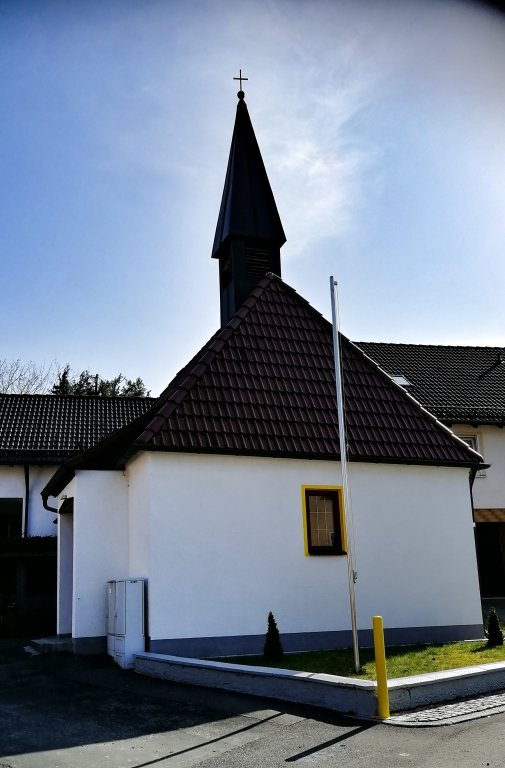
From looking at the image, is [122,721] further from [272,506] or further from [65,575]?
[65,575]

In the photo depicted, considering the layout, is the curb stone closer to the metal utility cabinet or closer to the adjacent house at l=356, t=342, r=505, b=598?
the metal utility cabinet

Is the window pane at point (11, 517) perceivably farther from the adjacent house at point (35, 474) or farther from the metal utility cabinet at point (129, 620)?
the metal utility cabinet at point (129, 620)

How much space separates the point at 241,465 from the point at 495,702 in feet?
19.6

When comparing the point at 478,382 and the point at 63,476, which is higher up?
the point at 478,382

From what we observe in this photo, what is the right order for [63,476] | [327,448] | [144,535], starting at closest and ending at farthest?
[144,535]
[327,448]
[63,476]

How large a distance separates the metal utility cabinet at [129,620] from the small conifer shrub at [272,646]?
Answer: 6.93 ft

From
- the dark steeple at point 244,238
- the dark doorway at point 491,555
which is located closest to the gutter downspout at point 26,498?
the dark steeple at point 244,238

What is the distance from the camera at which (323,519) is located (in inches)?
551

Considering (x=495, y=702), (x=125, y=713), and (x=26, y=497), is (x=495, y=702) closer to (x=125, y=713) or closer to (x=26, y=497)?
(x=125, y=713)

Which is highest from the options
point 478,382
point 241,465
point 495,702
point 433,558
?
point 478,382

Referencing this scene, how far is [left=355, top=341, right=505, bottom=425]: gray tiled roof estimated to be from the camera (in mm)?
24295

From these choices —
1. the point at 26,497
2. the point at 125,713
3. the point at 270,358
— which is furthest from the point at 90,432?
the point at 125,713

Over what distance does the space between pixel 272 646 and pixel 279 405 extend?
463 centimetres

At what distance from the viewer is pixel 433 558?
14391 millimetres
